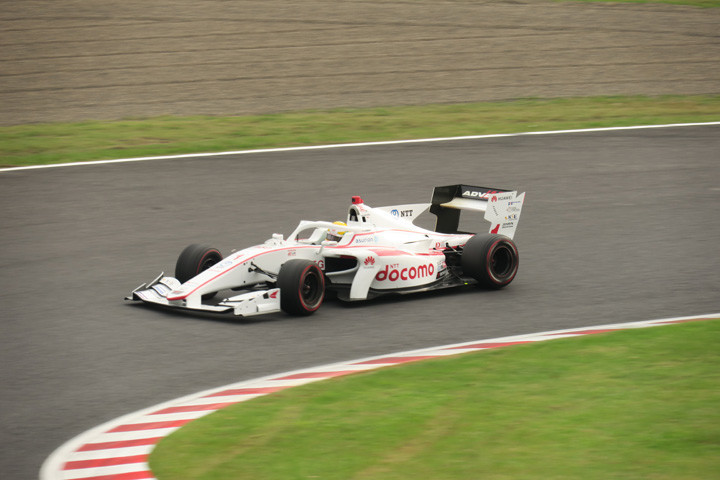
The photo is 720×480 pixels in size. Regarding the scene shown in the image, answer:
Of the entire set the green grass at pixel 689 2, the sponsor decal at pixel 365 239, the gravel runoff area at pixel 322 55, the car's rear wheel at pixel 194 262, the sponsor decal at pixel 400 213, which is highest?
the green grass at pixel 689 2

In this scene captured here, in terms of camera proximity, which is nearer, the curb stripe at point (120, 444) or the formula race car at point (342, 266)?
the curb stripe at point (120, 444)

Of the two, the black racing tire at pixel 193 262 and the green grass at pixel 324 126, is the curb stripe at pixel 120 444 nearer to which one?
the black racing tire at pixel 193 262

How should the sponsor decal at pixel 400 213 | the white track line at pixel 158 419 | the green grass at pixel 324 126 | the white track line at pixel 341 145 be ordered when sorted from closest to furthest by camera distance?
1. the white track line at pixel 158 419
2. the sponsor decal at pixel 400 213
3. the white track line at pixel 341 145
4. the green grass at pixel 324 126

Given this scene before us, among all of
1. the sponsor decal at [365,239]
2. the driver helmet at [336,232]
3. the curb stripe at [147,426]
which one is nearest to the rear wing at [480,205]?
the sponsor decal at [365,239]

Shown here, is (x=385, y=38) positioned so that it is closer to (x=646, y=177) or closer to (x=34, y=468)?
(x=646, y=177)

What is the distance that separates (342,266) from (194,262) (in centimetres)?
148

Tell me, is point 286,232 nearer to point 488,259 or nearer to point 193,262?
point 193,262

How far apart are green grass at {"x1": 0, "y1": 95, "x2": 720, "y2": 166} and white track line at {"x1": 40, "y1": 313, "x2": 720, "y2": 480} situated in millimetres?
9904

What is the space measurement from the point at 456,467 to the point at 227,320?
4227mm

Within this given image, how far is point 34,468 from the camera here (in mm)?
6523

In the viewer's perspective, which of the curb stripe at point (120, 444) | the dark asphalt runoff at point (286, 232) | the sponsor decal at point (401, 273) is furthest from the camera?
the sponsor decal at point (401, 273)

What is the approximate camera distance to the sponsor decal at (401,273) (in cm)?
1055

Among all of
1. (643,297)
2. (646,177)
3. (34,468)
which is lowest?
(34,468)

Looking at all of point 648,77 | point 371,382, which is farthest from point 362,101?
point 371,382
